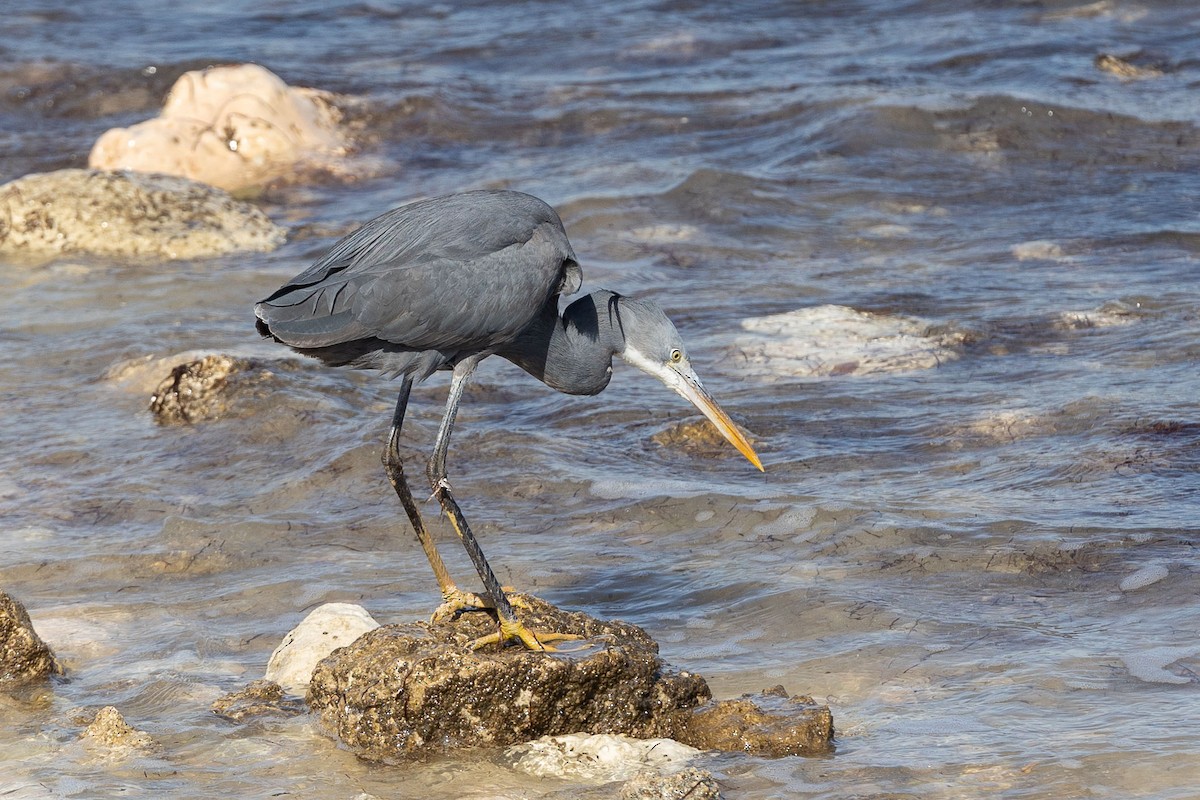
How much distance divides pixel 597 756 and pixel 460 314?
137 centimetres

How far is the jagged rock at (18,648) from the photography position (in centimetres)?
461

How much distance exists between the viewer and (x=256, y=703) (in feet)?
14.7

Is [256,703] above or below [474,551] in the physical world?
below

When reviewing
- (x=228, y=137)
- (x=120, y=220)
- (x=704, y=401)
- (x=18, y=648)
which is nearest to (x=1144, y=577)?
(x=704, y=401)

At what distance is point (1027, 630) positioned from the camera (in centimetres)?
485

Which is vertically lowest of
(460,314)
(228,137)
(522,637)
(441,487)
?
(522,637)

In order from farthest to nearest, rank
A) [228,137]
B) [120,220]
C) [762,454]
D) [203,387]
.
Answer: [228,137]
[120,220]
[203,387]
[762,454]

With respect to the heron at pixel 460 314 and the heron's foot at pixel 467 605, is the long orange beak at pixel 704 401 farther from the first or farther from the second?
the heron's foot at pixel 467 605

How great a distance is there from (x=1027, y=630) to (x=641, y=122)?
882 centimetres

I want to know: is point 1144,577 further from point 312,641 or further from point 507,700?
point 312,641

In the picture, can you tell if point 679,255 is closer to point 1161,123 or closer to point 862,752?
point 1161,123

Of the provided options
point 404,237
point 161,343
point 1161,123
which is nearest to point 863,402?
point 404,237

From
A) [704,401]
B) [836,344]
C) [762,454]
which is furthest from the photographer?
[836,344]

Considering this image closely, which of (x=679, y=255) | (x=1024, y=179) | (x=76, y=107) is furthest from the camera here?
(x=76, y=107)
